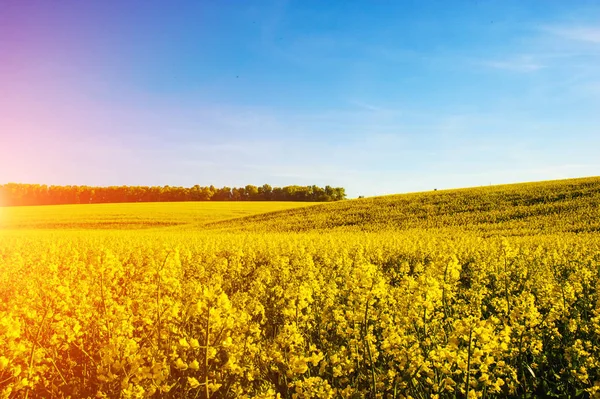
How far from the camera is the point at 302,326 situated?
5379 millimetres

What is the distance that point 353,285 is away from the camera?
4.07 metres

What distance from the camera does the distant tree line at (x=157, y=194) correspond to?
305ft

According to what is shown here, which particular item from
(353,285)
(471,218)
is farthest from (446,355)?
(471,218)

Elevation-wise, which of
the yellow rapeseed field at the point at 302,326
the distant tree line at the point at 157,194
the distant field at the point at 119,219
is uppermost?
the distant tree line at the point at 157,194

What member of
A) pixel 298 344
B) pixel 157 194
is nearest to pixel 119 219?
pixel 157 194

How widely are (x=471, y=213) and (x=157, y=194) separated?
76.6 meters

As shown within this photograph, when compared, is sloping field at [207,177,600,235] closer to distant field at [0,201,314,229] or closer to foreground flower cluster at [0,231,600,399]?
distant field at [0,201,314,229]

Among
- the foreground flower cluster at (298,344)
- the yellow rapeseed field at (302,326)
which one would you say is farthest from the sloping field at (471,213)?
the foreground flower cluster at (298,344)

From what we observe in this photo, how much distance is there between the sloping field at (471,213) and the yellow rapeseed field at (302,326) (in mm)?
16105

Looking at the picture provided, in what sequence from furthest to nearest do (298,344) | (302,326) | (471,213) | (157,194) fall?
(157,194)
(471,213)
(302,326)
(298,344)

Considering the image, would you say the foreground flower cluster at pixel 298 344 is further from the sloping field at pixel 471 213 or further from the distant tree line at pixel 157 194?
the distant tree line at pixel 157 194

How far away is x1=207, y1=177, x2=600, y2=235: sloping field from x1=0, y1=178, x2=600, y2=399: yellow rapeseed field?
52.8 feet

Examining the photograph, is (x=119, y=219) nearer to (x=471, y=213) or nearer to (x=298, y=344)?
(x=471, y=213)

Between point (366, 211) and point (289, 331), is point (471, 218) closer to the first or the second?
point (366, 211)
